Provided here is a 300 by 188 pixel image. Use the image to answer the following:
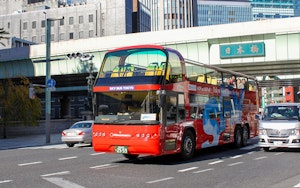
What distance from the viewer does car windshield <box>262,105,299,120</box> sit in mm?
15961

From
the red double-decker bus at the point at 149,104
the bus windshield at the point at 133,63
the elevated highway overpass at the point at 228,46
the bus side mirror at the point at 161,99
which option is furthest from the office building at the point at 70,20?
the bus side mirror at the point at 161,99

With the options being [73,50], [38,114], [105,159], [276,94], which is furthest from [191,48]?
[276,94]

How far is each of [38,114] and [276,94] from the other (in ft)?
419

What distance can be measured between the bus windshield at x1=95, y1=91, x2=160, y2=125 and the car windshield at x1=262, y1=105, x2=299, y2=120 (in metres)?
6.31

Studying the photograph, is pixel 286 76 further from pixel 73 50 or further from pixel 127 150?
pixel 127 150

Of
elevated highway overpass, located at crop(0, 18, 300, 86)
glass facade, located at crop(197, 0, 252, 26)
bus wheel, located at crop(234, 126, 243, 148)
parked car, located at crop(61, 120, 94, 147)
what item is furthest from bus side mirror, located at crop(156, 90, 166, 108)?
glass facade, located at crop(197, 0, 252, 26)

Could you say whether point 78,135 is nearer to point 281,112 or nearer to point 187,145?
point 187,145

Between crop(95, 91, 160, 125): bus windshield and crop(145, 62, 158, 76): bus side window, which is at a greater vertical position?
crop(145, 62, 158, 76): bus side window

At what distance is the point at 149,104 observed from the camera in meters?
12.2

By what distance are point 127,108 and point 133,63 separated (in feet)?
5.20

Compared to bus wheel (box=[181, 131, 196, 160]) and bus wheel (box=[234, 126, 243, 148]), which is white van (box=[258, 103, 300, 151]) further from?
bus wheel (box=[181, 131, 196, 160])

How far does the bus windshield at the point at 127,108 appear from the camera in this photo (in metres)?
12.2

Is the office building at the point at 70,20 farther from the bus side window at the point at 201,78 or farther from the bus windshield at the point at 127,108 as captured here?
the bus windshield at the point at 127,108

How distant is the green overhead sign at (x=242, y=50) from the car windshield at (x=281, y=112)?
571 inches
